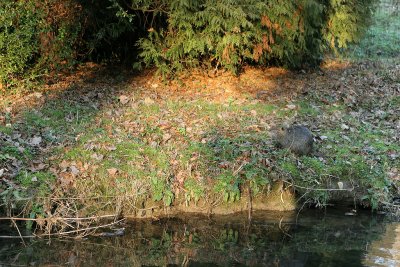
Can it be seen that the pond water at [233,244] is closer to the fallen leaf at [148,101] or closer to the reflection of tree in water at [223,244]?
the reflection of tree in water at [223,244]

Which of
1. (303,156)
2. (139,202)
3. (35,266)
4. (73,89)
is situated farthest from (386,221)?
(73,89)

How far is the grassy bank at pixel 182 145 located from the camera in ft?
25.5

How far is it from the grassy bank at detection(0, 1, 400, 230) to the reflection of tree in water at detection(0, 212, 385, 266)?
48 cm

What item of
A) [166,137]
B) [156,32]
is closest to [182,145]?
[166,137]

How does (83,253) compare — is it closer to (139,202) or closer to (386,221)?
(139,202)

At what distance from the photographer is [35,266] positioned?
239 inches

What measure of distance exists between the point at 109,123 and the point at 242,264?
396cm

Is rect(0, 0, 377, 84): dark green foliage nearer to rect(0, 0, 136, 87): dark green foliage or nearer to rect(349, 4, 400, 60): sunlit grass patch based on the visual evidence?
rect(0, 0, 136, 87): dark green foliage

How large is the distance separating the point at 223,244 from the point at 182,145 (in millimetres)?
2209

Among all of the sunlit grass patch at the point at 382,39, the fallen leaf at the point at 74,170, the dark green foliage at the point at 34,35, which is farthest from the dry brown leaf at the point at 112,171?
the sunlit grass patch at the point at 382,39

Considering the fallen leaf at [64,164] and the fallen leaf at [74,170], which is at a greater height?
the fallen leaf at [64,164]

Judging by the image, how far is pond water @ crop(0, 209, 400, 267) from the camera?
21.1ft

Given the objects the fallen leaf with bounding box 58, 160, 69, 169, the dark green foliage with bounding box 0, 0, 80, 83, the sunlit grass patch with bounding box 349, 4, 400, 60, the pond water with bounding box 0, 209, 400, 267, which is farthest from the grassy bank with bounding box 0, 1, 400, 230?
the sunlit grass patch with bounding box 349, 4, 400, 60

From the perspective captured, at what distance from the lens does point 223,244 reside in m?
7.00
